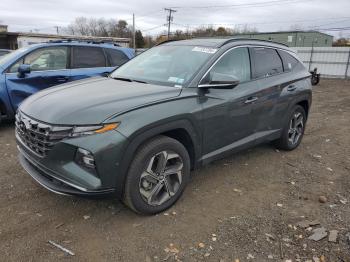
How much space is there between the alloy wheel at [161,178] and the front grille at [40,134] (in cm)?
85

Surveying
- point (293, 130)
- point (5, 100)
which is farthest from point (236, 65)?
point (5, 100)

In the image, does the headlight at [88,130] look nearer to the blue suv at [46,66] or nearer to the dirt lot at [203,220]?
the dirt lot at [203,220]

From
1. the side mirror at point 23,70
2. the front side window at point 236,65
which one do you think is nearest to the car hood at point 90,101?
the front side window at point 236,65

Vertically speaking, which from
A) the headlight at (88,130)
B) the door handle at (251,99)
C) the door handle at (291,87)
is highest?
the door handle at (291,87)

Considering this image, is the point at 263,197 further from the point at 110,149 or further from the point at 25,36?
the point at 25,36

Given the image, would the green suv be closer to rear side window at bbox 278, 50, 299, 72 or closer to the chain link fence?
rear side window at bbox 278, 50, 299, 72

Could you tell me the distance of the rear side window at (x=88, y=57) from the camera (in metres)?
7.04

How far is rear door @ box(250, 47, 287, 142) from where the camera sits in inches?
171

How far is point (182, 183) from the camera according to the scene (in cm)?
350

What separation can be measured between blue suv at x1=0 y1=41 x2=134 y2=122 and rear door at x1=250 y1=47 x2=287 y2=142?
2.73m

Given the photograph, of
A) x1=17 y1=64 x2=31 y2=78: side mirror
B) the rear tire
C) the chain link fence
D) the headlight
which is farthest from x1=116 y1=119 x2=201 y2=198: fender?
the chain link fence

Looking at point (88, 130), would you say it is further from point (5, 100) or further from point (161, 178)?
point (5, 100)

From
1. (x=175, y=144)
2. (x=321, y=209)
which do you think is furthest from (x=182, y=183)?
(x=321, y=209)

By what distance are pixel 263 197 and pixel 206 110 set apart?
1.30m
